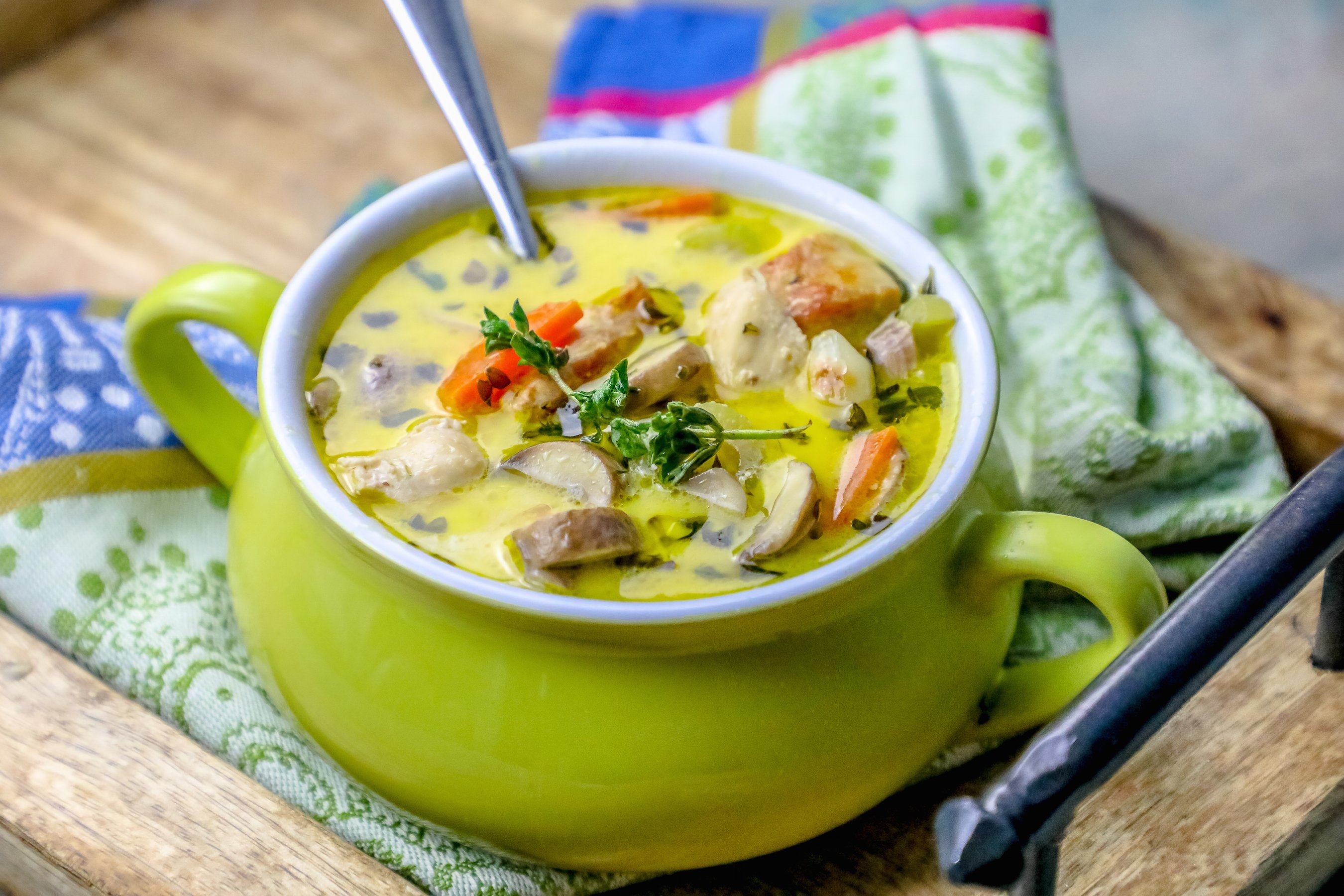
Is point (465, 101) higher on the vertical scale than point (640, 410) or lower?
higher

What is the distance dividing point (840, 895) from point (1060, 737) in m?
0.37

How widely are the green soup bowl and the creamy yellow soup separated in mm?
32

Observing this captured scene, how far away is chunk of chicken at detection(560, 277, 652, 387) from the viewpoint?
946mm

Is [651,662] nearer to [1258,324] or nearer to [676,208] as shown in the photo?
[676,208]

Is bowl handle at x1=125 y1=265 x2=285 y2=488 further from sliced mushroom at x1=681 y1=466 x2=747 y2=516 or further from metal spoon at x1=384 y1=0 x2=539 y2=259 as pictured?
sliced mushroom at x1=681 y1=466 x2=747 y2=516

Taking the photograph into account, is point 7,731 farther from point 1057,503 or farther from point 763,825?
point 1057,503

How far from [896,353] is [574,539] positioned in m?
0.31

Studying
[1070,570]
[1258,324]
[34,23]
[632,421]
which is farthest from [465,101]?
[34,23]

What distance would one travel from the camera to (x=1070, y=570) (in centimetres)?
81

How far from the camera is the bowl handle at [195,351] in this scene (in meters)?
0.98

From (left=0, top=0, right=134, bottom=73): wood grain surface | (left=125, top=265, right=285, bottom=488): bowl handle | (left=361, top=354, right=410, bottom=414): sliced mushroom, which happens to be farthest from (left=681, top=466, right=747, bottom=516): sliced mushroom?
(left=0, top=0, right=134, bottom=73): wood grain surface

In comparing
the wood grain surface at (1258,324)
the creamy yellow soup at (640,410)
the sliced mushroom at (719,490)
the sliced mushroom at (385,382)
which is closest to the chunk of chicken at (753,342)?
the creamy yellow soup at (640,410)

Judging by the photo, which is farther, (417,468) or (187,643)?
(187,643)

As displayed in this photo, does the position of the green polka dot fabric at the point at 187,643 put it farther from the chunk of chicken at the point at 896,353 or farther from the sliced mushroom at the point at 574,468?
the chunk of chicken at the point at 896,353
